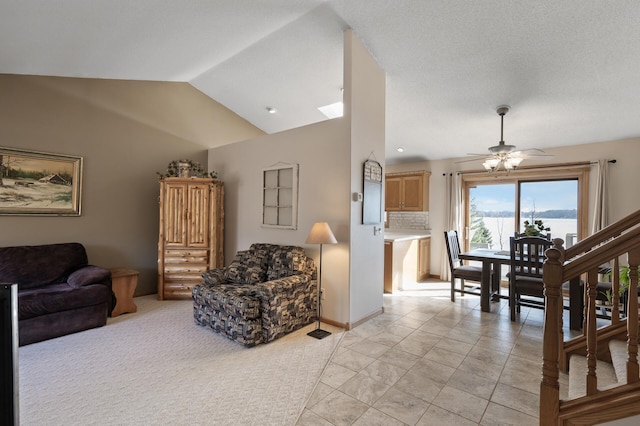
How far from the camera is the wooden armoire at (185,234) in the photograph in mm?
4414

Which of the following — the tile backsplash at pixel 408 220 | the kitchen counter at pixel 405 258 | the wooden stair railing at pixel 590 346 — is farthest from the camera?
the tile backsplash at pixel 408 220

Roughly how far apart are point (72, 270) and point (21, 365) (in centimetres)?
148

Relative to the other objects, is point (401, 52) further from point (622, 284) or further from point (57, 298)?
point (57, 298)

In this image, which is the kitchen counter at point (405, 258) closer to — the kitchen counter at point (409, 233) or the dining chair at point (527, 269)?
the kitchen counter at point (409, 233)

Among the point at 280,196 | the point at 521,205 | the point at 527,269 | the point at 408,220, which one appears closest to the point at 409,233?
the point at 408,220

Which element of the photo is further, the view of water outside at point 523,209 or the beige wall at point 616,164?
the view of water outside at point 523,209

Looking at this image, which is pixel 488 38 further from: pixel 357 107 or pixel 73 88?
pixel 73 88

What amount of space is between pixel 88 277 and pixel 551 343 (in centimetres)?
431

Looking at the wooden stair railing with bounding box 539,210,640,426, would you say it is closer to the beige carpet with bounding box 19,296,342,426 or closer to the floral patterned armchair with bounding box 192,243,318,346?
the beige carpet with bounding box 19,296,342,426

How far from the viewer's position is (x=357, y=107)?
3.40 metres

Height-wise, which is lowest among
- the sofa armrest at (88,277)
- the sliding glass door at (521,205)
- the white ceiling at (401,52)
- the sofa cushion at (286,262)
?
the sofa armrest at (88,277)

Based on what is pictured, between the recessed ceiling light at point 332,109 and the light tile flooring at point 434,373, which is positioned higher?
the recessed ceiling light at point 332,109

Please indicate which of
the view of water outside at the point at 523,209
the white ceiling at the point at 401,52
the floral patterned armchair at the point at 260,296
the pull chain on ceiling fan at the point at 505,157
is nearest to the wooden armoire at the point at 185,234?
the floral patterned armchair at the point at 260,296

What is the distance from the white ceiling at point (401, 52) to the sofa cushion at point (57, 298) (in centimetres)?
253
